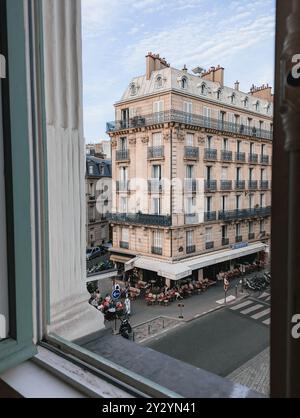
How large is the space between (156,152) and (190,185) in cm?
83

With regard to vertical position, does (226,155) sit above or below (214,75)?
below

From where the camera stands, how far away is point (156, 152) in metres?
5.69

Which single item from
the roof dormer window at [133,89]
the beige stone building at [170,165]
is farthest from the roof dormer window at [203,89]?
the roof dormer window at [133,89]

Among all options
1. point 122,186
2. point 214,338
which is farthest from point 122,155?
point 214,338

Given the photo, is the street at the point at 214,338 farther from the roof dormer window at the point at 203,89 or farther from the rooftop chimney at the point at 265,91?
the roof dormer window at the point at 203,89

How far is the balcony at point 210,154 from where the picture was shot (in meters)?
5.10

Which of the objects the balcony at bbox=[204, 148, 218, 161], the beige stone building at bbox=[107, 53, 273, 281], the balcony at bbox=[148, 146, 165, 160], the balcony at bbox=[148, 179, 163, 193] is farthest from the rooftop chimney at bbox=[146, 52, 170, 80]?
the balcony at bbox=[148, 179, 163, 193]

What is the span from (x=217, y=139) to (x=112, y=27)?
4267 millimetres

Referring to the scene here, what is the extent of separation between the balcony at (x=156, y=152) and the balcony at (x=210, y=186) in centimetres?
93

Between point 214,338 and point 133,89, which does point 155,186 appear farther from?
point 214,338

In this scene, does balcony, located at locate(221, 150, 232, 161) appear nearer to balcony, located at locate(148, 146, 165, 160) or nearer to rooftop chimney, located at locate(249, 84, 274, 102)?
balcony, located at locate(148, 146, 165, 160)

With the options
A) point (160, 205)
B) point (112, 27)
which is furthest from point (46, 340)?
point (160, 205)
